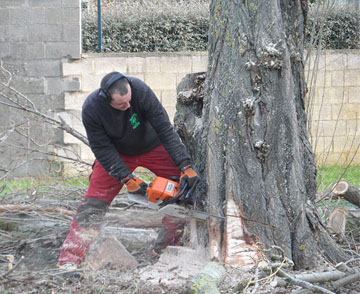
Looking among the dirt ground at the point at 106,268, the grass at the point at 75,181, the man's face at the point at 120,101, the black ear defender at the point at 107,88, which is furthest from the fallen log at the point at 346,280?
the black ear defender at the point at 107,88

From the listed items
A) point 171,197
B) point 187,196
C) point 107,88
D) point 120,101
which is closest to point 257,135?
point 187,196

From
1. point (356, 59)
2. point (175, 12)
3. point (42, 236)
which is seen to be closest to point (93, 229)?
point (42, 236)

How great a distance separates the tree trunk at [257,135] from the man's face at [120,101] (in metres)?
0.70

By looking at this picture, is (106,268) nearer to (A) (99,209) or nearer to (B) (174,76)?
(A) (99,209)

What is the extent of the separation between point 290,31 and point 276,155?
2.86ft

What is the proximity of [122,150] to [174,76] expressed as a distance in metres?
3.91

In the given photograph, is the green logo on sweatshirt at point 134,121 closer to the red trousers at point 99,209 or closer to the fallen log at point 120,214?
the red trousers at point 99,209

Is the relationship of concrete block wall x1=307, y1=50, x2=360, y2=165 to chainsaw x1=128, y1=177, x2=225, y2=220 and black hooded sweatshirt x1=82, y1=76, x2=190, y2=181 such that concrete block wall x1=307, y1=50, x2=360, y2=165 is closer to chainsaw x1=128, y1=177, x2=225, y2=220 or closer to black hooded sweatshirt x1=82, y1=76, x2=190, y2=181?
black hooded sweatshirt x1=82, y1=76, x2=190, y2=181

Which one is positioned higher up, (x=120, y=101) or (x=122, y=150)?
(x=120, y=101)

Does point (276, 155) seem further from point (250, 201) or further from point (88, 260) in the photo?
point (88, 260)

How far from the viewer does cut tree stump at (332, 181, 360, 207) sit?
4539 mm

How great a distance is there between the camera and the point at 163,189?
3.73 metres

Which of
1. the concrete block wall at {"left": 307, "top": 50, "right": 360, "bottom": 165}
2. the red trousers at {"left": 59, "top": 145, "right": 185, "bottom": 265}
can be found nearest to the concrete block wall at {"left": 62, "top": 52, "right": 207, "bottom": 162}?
the concrete block wall at {"left": 307, "top": 50, "right": 360, "bottom": 165}

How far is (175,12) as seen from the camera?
27.6 ft
